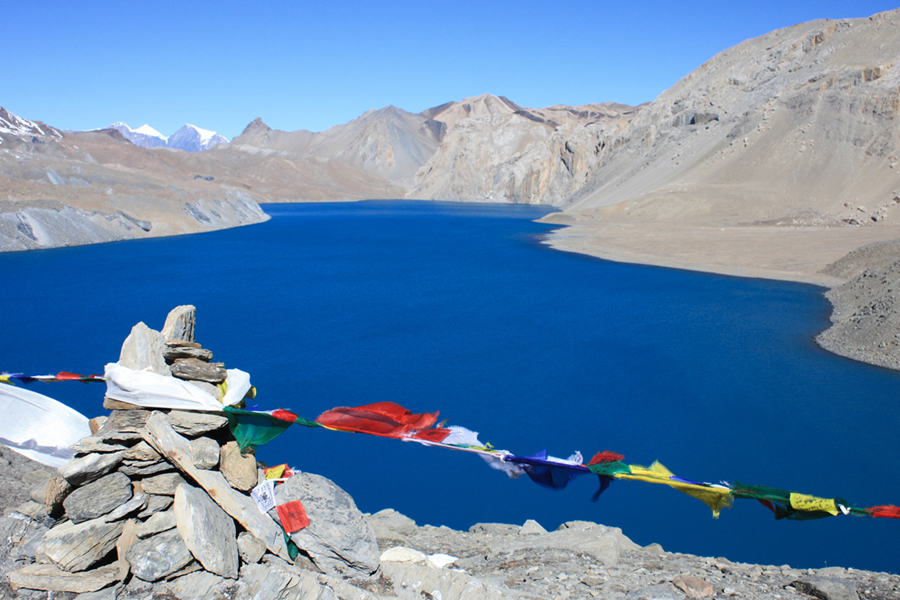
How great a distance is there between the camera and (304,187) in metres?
128

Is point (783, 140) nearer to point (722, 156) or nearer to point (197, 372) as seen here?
point (722, 156)

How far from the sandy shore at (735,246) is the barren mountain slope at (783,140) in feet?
14.9

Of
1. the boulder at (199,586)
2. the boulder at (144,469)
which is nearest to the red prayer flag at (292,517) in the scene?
the boulder at (199,586)

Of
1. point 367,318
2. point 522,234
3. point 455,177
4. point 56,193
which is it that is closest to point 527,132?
point 455,177

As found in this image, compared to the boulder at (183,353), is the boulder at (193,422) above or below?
below

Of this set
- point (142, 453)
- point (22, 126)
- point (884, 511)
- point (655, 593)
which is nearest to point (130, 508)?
point (142, 453)

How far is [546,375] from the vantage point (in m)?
16.9

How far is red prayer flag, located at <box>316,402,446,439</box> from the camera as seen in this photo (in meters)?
5.45

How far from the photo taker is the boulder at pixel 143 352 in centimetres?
540

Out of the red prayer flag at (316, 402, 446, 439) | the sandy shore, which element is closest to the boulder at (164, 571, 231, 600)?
the red prayer flag at (316, 402, 446, 439)

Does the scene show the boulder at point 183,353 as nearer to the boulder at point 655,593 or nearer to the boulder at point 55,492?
the boulder at point 55,492

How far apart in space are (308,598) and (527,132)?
12944cm

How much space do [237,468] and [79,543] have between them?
4.10 feet

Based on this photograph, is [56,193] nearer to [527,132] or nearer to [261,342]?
[261,342]
